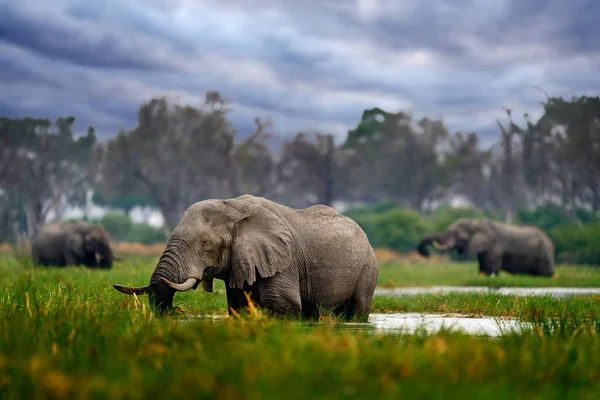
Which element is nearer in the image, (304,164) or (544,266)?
(544,266)

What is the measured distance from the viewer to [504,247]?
31.3 metres

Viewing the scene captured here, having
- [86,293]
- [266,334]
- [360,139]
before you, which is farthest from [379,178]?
[266,334]

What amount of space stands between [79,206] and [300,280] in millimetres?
71274

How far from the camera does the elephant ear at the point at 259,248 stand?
11211mm

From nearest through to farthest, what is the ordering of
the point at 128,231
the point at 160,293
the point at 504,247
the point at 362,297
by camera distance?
the point at 160,293
the point at 362,297
the point at 504,247
the point at 128,231

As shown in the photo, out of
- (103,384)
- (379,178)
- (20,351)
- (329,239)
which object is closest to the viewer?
(103,384)

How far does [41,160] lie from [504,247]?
4944 cm

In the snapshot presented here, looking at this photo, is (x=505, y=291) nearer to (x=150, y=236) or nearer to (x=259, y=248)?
(x=259, y=248)

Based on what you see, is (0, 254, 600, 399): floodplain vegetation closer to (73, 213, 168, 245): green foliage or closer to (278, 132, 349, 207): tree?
(73, 213, 168, 245): green foliage

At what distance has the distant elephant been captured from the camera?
31109 mm

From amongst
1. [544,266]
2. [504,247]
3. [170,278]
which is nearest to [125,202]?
[504,247]

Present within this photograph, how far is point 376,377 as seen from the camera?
5766 millimetres

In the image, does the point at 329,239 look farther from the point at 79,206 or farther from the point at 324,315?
the point at 79,206

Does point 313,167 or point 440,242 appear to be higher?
point 313,167
